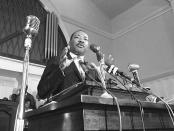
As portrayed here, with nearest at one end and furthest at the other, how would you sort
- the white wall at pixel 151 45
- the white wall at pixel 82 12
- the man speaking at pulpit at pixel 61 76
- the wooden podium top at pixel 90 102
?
the wooden podium top at pixel 90 102
the man speaking at pulpit at pixel 61 76
the white wall at pixel 151 45
the white wall at pixel 82 12

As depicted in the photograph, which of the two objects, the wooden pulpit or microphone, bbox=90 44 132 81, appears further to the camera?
microphone, bbox=90 44 132 81

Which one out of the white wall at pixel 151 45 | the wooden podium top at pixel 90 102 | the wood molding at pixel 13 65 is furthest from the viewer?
the white wall at pixel 151 45

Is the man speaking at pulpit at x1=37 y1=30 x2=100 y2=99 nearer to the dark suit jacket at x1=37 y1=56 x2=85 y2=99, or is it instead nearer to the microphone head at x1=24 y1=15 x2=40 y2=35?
the dark suit jacket at x1=37 y1=56 x2=85 y2=99

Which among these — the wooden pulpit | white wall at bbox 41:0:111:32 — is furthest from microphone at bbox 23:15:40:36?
white wall at bbox 41:0:111:32

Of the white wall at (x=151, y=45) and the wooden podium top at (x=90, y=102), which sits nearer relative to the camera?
the wooden podium top at (x=90, y=102)

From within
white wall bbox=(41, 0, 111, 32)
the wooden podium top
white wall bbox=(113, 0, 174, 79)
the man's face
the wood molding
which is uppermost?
white wall bbox=(41, 0, 111, 32)

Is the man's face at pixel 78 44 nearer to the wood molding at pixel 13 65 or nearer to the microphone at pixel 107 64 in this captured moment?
the microphone at pixel 107 64

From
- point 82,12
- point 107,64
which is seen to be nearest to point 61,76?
point 107,64

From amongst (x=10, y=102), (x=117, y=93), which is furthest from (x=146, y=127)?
(x=10, y=102)

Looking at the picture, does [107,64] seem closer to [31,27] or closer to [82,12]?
[31,27]

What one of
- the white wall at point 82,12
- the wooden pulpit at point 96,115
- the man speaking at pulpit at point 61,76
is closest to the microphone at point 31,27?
the man speaking at pulpit at point 61,76

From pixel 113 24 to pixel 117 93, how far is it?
3.22 meters

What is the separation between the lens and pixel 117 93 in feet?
2.87

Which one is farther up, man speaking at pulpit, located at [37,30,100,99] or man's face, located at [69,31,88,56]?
man's face, located at [69,31,88,56]
